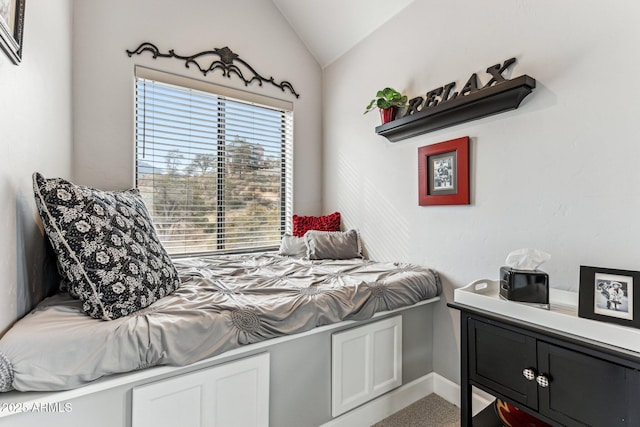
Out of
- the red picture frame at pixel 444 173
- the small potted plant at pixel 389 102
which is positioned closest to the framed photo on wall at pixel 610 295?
the red picture frame at pixel 444 173

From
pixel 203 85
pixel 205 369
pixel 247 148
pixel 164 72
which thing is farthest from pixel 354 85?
pixel 205 369

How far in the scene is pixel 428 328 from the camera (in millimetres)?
1885

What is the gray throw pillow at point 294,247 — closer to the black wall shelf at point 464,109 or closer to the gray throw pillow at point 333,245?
the gray throw pillow at point 333,245

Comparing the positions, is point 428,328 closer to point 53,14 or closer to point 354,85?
point 354,85

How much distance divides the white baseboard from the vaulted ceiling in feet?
8.15

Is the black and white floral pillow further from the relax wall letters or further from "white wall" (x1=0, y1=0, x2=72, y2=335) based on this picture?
the relax wall letters

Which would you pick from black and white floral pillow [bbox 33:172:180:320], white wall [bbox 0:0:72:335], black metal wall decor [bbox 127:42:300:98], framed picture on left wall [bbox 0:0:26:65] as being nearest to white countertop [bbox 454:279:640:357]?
black and white floral pillow [bbox 33:172:180:320]

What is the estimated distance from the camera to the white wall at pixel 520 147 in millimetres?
1196

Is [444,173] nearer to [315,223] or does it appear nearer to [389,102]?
[389,102]

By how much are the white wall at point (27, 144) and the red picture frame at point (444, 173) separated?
191cm

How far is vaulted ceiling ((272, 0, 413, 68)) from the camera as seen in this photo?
2197mm

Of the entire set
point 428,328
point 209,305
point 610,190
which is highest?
point 610,190

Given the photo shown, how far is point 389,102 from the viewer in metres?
2.05

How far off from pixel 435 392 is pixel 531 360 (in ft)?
3.15
